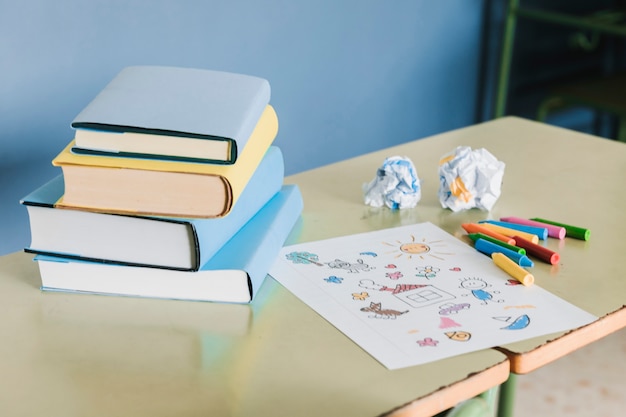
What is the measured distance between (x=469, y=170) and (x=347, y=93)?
1326 millimetres

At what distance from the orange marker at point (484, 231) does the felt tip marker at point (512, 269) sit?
4cm

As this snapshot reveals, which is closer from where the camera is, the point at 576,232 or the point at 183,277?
the point at 183,277

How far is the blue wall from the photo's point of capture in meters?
1.74

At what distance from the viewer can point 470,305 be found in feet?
2.80

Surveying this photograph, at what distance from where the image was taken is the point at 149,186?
86 centimetres

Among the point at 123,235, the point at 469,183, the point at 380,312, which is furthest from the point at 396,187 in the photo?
the point at 123,235

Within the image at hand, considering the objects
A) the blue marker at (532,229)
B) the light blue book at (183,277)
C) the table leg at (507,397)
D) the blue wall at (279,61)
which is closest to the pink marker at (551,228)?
the blue marker at (532,229)

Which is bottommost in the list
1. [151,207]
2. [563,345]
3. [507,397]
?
[507,397]

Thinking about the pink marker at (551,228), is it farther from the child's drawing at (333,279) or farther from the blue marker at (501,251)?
the child's drawing at (333,279)

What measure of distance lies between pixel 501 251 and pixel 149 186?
1.37 feet

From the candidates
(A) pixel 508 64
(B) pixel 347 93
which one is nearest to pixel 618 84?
(A) pixel 508 64

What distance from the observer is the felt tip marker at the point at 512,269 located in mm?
899

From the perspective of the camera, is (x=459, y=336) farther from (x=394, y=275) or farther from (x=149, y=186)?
(x=149, y=186)

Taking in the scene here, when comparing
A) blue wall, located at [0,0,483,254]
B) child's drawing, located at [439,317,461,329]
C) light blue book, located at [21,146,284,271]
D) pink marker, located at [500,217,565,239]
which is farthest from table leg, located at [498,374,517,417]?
blue wall, located at [0,0,483,254]
